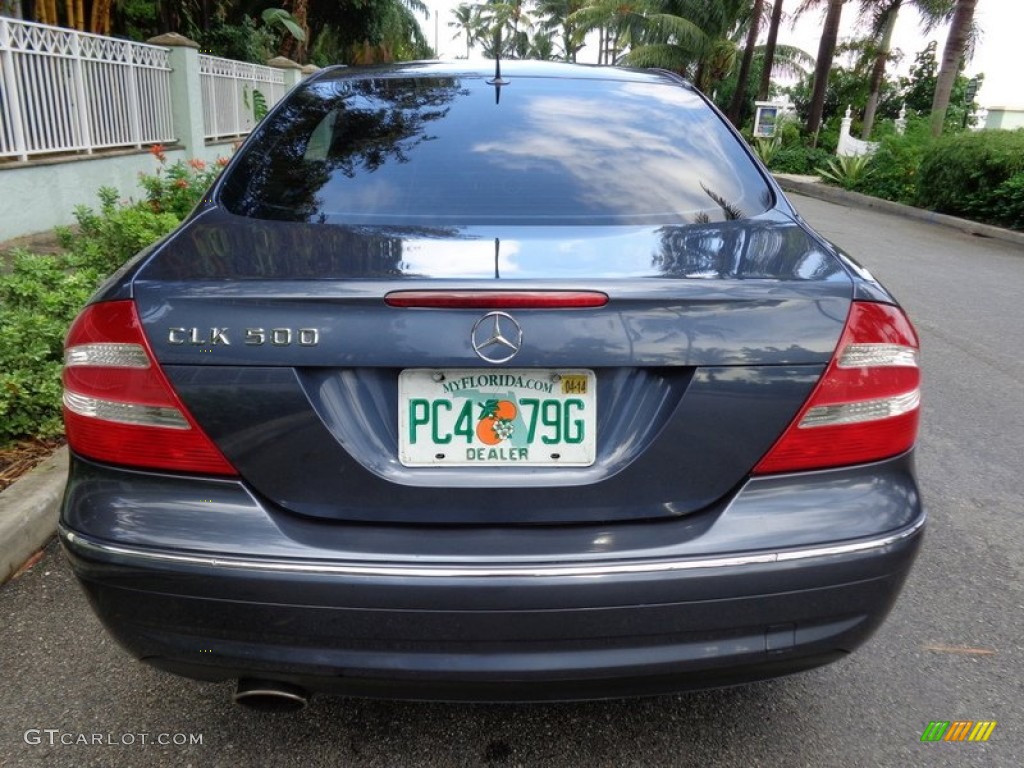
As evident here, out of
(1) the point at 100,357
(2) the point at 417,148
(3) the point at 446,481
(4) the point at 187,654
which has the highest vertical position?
(2) the point at 417,148

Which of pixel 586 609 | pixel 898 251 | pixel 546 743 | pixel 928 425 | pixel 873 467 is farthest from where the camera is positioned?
pixel 898 251

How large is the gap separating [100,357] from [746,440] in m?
1.25

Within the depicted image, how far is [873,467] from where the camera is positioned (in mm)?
1732

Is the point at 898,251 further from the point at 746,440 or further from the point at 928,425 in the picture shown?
the point at 746,440

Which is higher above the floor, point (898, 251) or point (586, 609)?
point (586, 609)

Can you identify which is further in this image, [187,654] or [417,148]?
[417,148]

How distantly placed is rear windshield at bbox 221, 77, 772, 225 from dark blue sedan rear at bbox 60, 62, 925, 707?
1.38 ft

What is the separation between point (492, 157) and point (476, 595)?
1269 millimetres

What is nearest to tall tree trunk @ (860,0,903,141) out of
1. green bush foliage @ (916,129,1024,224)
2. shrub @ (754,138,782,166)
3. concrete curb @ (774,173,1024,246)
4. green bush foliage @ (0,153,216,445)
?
shrub @ (754,138,782,166)

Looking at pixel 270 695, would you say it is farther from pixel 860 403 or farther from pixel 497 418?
pixel 860 403

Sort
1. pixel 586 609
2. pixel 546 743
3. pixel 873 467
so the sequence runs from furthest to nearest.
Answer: pixel 546 743 → pixel 873 467 → pixel 586 609

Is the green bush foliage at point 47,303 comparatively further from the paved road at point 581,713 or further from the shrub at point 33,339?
the paved road at point 581,713

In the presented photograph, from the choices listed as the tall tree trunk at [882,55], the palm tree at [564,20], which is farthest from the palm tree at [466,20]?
the tall tree trunk at [882,55]

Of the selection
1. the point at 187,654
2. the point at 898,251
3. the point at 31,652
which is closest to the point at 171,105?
the point at 898,251
